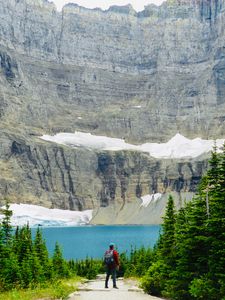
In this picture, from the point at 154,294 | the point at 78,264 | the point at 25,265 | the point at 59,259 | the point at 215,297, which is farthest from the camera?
the point at 78,264

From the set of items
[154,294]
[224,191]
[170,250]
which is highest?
[224,191]

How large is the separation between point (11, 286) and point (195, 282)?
954 centimetres

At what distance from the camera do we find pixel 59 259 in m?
37.9

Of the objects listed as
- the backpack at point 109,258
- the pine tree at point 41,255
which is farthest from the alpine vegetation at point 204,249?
the pine tree at point 41,255

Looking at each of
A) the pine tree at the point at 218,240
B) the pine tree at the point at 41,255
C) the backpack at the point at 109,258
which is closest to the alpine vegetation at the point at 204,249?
the pine tree at the point at 218,240

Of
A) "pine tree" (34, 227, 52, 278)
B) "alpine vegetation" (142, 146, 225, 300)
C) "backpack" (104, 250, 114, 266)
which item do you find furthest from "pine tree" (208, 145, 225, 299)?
"pine tree" (34, 227, 52, 278)

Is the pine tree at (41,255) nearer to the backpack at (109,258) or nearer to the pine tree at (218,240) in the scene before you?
the backpack at (109,258)

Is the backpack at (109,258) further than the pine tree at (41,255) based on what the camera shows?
No

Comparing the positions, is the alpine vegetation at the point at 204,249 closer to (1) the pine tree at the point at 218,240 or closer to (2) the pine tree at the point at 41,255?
(1) the pine tree at the point at 218,240

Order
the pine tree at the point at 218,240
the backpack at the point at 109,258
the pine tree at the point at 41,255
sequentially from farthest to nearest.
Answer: the pine tree at the point at 41,255
the backpack at the point at 109,258
the pine tree at the point at 218,240

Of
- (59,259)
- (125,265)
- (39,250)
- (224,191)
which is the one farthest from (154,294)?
→ (125,265)

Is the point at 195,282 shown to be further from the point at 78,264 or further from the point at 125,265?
the point at 78,264

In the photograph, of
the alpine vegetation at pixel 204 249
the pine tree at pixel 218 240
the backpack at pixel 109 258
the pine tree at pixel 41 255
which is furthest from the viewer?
the pine tree at pixel 41 255

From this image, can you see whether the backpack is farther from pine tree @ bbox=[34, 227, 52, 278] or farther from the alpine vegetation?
pine tree @ bbox=[34, 227, 52, 278]
